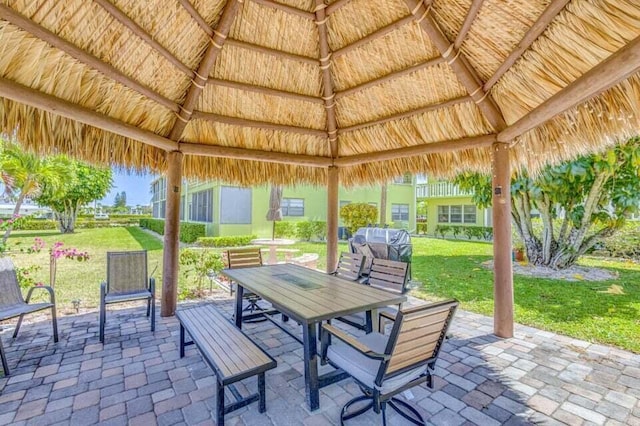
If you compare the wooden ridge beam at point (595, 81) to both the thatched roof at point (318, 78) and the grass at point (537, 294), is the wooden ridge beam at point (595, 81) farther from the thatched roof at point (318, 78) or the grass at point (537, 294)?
the grass at point (537, 294)

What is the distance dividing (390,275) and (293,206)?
1366 centimetres

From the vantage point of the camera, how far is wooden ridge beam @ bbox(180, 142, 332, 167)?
503 centimetres

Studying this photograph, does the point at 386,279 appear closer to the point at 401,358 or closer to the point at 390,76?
the point at 401,358

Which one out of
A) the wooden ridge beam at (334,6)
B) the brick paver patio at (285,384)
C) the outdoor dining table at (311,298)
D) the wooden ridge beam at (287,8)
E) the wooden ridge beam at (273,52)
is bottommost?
the brick paver patio at (285,384)

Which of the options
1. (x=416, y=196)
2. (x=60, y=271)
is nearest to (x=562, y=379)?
(x=60, y=271)

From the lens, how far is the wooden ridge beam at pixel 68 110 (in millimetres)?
2894

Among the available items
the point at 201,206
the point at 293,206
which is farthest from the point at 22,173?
the point at 293,206

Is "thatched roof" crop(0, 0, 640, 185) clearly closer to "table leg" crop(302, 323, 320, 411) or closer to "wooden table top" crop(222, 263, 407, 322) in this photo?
"wooden table top" crop(222, 263, 407, 322)

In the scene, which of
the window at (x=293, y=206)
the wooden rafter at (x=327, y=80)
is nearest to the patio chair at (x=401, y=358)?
the wooden rafter at (x=327, y=80)

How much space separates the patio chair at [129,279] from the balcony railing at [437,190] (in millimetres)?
17502

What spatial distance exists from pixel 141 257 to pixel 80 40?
111 inches

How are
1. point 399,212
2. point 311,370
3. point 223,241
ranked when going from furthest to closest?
point 399,212
point 223,241
point 311,370

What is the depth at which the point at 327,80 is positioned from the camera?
15.7ft

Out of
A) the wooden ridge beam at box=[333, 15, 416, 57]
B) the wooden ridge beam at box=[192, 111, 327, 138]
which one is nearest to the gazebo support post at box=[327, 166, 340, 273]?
the wooden ridge beam at box=[192, 111, 327, 138]
